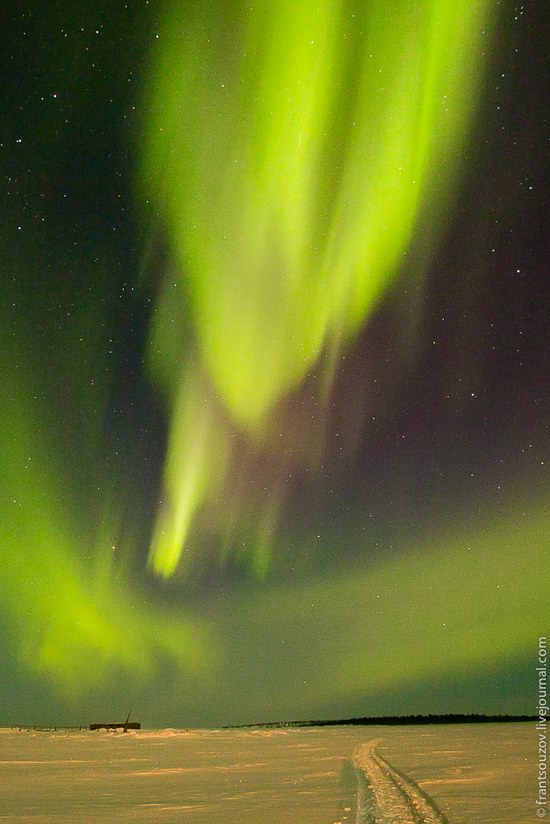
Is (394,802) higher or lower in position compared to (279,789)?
lower

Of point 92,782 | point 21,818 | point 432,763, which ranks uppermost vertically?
point 432,763

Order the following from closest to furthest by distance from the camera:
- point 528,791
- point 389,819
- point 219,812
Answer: point 389,819 < point 219,812 < point 528,791

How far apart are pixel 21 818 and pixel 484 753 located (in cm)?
1856

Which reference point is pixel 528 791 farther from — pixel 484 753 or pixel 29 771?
pixel 29 771

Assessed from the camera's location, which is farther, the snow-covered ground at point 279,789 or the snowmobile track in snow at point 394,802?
the snow-covered ground at point 279,789

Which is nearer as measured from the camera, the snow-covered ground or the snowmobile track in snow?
the snowmobile track in snow

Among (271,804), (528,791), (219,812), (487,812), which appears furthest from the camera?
(528,791)

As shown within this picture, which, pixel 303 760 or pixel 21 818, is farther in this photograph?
pixel 303 760

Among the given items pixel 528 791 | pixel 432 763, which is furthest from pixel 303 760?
pixel 528 791

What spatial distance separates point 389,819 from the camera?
9508 millimetres

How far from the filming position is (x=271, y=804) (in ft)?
40.0

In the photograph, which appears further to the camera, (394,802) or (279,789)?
(279,789)

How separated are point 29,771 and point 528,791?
14.0 meters

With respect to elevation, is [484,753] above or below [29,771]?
above
